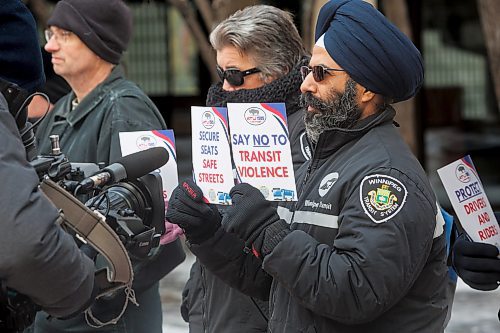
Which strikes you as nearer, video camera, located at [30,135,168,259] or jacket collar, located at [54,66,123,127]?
video camera, located at [30,135,168,259]

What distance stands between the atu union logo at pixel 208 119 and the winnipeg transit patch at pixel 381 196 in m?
0.76

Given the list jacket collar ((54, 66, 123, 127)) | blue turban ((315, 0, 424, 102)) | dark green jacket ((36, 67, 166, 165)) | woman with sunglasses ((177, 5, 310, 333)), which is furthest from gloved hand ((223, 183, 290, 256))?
jacket collar ((54, 66, 123, 127))

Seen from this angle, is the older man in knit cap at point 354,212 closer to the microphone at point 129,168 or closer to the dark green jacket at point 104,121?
the microphone at point 129,168

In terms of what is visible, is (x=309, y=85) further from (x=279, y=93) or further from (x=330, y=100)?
(x=279, y=93)

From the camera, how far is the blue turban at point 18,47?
3.06 metres

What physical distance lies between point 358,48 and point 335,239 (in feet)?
1.88

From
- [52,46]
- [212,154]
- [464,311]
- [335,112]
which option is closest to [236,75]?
[212,154]

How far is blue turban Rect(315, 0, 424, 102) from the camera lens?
3.13 meters

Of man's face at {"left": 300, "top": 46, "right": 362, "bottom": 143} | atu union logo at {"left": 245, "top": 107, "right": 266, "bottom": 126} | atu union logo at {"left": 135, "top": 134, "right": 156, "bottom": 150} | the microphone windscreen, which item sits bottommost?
atu union logo at {"left": 135, "top": 134, "right": 156, "bottom": 150}

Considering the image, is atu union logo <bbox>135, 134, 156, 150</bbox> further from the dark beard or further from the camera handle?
the camera handle

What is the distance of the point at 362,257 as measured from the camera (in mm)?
2924

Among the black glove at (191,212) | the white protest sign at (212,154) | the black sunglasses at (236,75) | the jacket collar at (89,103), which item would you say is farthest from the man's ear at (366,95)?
the jacket collar at (89,103)

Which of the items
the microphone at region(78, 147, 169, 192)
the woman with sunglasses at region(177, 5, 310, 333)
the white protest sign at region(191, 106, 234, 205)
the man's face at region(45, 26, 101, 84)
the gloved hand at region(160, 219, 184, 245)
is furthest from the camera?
the man's face at region(45, 26, 101, 84)

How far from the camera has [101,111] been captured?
4465 millimetres
